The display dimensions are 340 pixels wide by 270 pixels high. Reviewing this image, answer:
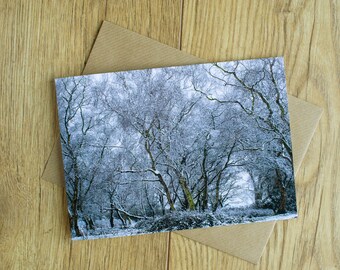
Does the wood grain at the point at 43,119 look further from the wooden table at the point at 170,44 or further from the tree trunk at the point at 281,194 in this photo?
the tree trunk at the point at 281,194

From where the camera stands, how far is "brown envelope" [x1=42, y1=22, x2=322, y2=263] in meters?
0.83

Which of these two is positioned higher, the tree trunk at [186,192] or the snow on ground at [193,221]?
the tree trunk at [186,192]

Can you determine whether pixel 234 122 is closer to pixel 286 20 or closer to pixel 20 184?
pixel 286 20

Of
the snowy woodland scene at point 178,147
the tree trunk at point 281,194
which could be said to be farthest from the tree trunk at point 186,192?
the tree trunk at point 281,194

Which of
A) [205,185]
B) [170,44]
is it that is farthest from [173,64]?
[205,185]

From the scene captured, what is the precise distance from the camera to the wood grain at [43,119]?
83cm

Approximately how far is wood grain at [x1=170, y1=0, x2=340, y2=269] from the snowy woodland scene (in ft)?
0.07

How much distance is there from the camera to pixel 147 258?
0.84 m

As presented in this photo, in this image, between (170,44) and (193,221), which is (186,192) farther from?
(170,44)

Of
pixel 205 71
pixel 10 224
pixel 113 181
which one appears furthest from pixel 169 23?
Result: pixel 10 224

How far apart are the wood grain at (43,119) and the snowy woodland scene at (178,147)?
0.07 ft

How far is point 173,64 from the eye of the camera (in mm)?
833

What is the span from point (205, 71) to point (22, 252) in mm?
311

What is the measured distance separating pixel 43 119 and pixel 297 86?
310 millimetres
